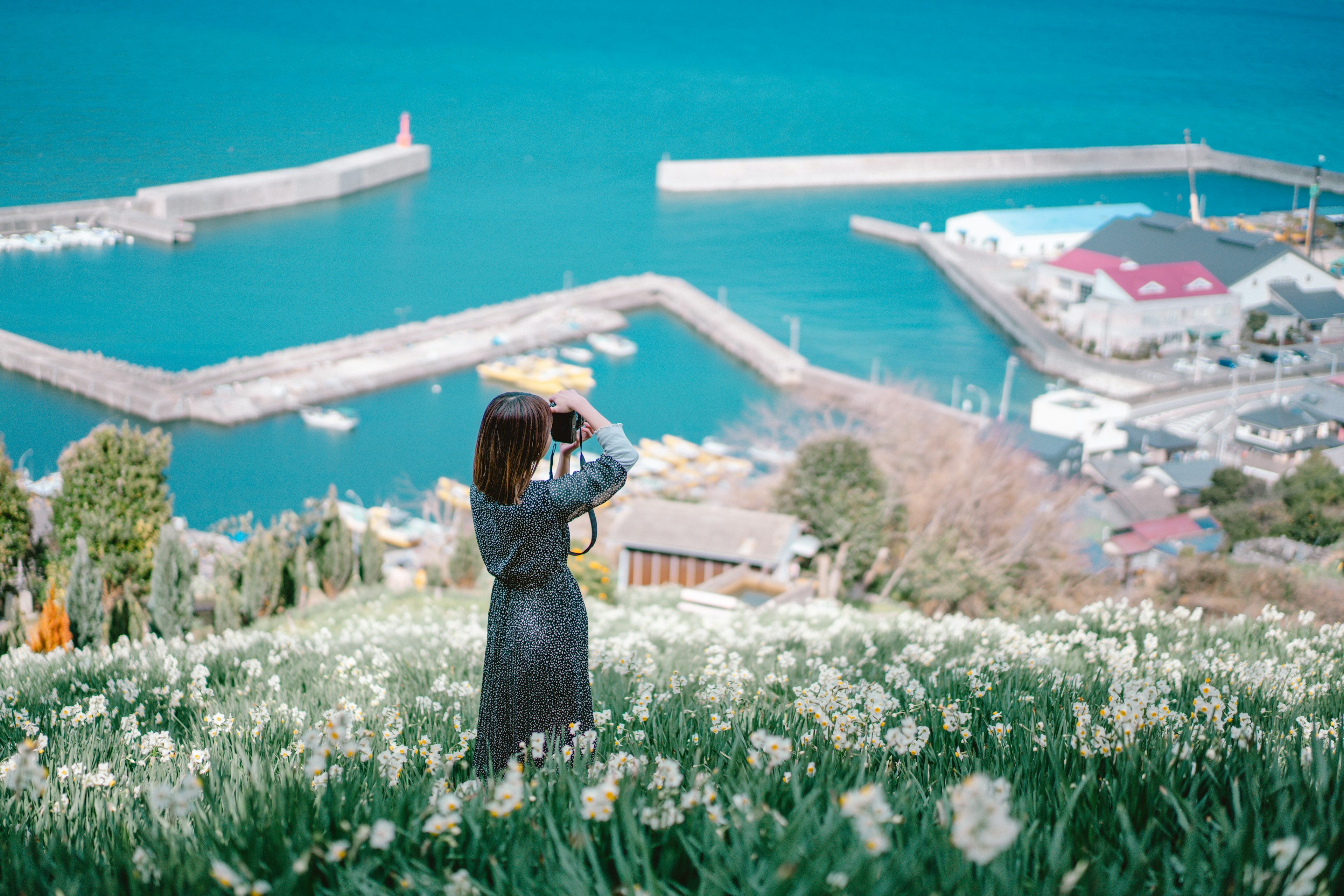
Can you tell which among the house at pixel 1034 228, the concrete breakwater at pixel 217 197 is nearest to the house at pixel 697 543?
the concrete breakwater at pixel 217 197

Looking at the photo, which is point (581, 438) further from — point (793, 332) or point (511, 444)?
point (793, 332)

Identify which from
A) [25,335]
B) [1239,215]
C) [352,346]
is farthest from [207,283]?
[1239,215]

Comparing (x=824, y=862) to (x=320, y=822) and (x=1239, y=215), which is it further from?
(x=1239, y=215)

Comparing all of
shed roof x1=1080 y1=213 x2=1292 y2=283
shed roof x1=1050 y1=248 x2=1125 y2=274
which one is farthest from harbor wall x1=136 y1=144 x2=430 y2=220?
shed roof x1=1080 y1=213 x2=1292 y2=283

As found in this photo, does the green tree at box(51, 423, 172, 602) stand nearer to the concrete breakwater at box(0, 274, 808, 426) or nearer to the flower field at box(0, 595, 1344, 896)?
the flower field at box(0, 595, 1344, 896)

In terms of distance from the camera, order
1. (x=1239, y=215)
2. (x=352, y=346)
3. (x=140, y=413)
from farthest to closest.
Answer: (x=1239, y=215) → (x=352, y=346) → (x=140, y=413)

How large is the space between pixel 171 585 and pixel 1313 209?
104 ft

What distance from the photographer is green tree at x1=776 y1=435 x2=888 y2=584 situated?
49.2ft

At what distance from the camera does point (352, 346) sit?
125 ft

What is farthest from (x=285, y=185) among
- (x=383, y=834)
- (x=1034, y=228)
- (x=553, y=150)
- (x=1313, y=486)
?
(x=383, y=834)

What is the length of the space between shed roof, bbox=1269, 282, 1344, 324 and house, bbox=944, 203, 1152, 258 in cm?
1156

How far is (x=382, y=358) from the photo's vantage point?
3794 centimetres

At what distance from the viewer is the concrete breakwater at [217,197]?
58.2 feet

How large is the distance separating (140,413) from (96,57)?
1767 cm
